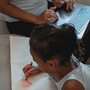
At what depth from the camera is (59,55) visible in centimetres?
104

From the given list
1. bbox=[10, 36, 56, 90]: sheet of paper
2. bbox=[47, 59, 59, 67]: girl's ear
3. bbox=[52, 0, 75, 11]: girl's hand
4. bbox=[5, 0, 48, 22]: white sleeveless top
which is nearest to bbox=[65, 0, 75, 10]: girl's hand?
bbox=[52, 0, 75, 11]: girl's hand

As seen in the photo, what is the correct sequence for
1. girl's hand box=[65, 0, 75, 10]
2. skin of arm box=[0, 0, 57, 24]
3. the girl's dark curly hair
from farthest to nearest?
girl's hand box=[65, 0, 75, 10], skin of arm box=[0, 0, 57, 24], the girl's dark curly hair

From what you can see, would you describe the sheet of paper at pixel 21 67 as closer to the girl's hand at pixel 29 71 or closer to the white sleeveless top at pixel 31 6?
the girl's hand at pixel 29 71

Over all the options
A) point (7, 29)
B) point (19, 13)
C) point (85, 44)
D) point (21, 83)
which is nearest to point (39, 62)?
point (21, 83)

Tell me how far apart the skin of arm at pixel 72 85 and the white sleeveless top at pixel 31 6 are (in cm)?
64

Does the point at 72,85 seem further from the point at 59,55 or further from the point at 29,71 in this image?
the point at 29,71

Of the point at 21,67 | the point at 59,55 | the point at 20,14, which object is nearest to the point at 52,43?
the point at 59,55

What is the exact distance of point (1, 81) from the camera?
4.06 feet

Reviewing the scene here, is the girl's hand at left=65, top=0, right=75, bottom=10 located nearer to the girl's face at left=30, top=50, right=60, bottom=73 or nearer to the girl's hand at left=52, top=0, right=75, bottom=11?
the girl's hand at left=52, top=0, right=75, bottom=11

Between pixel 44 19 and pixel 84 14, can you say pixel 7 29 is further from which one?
pixel 84 14

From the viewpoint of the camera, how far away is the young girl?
3.34 feet

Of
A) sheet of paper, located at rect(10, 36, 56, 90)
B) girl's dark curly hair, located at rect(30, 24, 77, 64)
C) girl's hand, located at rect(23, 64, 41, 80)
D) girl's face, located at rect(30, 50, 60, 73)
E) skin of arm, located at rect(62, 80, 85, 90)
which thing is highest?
girl's dark curly hair, located at rect(30, 24, 77, 64)

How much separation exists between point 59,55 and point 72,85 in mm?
138

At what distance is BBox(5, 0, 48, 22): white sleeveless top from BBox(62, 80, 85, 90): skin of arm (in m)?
0.64
